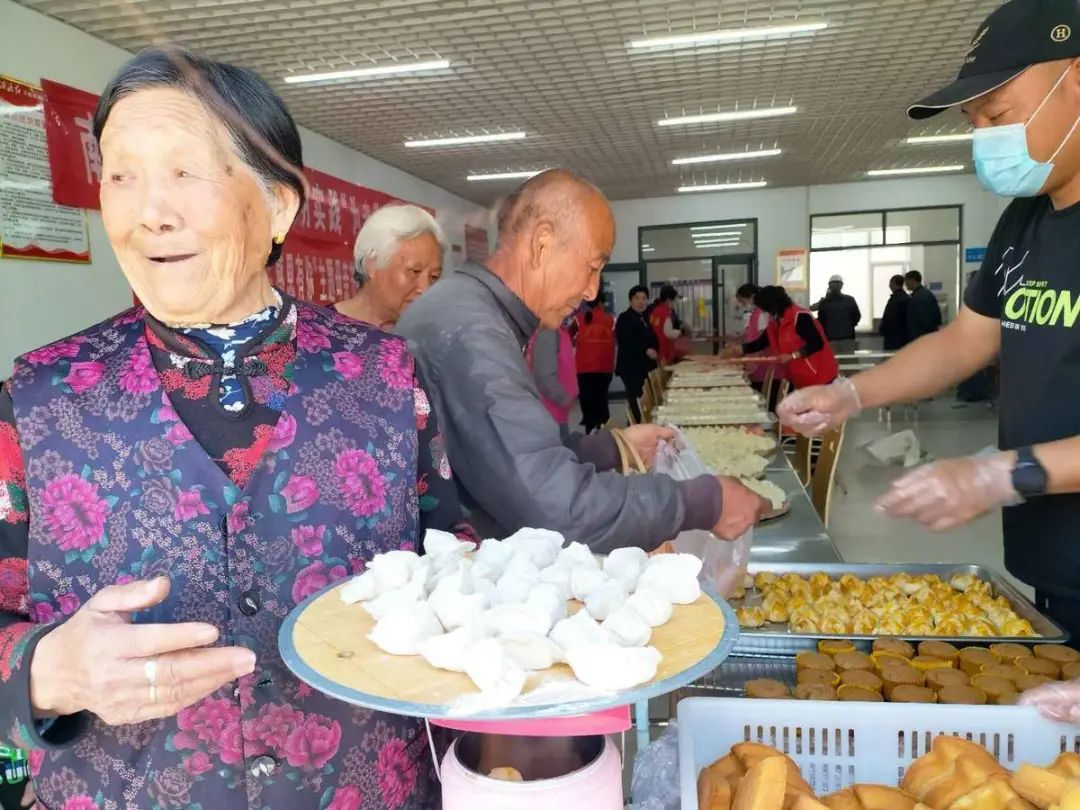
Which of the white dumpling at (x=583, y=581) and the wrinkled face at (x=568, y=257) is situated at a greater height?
the wrinkled face at (x=568, y=257)

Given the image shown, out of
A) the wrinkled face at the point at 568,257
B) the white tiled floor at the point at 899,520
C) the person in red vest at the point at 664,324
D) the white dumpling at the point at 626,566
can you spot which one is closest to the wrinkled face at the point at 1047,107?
the wrinkled face at the point at 568,257

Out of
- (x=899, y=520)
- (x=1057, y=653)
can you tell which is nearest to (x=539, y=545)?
(x=1057, y=653)

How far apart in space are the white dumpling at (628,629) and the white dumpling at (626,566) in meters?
0.13

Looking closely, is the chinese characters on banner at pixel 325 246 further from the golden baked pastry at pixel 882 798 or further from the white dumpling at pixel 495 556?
the golden baked pastry at pixel 882 798

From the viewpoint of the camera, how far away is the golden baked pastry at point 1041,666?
160 centimetres

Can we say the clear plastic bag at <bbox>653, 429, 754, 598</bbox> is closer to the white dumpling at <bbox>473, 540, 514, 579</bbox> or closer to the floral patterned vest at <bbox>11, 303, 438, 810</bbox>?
the white dumpling at <bbox>473, 540, 514, 579</bbox>

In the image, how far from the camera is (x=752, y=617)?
2.04 meters

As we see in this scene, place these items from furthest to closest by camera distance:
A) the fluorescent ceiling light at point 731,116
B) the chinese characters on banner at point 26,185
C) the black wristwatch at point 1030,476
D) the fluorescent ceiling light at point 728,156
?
1. the fluorescent ceiling light at point 728,156
2. the fluorescent ceiling light at point 731,116
3. the chinese characters on banner at point 26,185
4. the black wristwatch at point 1030,476

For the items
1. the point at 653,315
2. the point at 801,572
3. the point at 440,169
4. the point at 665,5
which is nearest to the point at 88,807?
the point at 801,572

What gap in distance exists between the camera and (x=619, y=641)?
808mm

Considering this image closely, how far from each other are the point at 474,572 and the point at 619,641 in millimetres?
236

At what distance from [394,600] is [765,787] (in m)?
0.49

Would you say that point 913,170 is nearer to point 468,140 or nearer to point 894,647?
point 468,140

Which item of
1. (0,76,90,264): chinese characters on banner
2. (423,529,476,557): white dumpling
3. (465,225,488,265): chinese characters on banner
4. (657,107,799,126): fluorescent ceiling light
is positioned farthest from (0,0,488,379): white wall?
(465,225,488,265): chinese characters on banner
